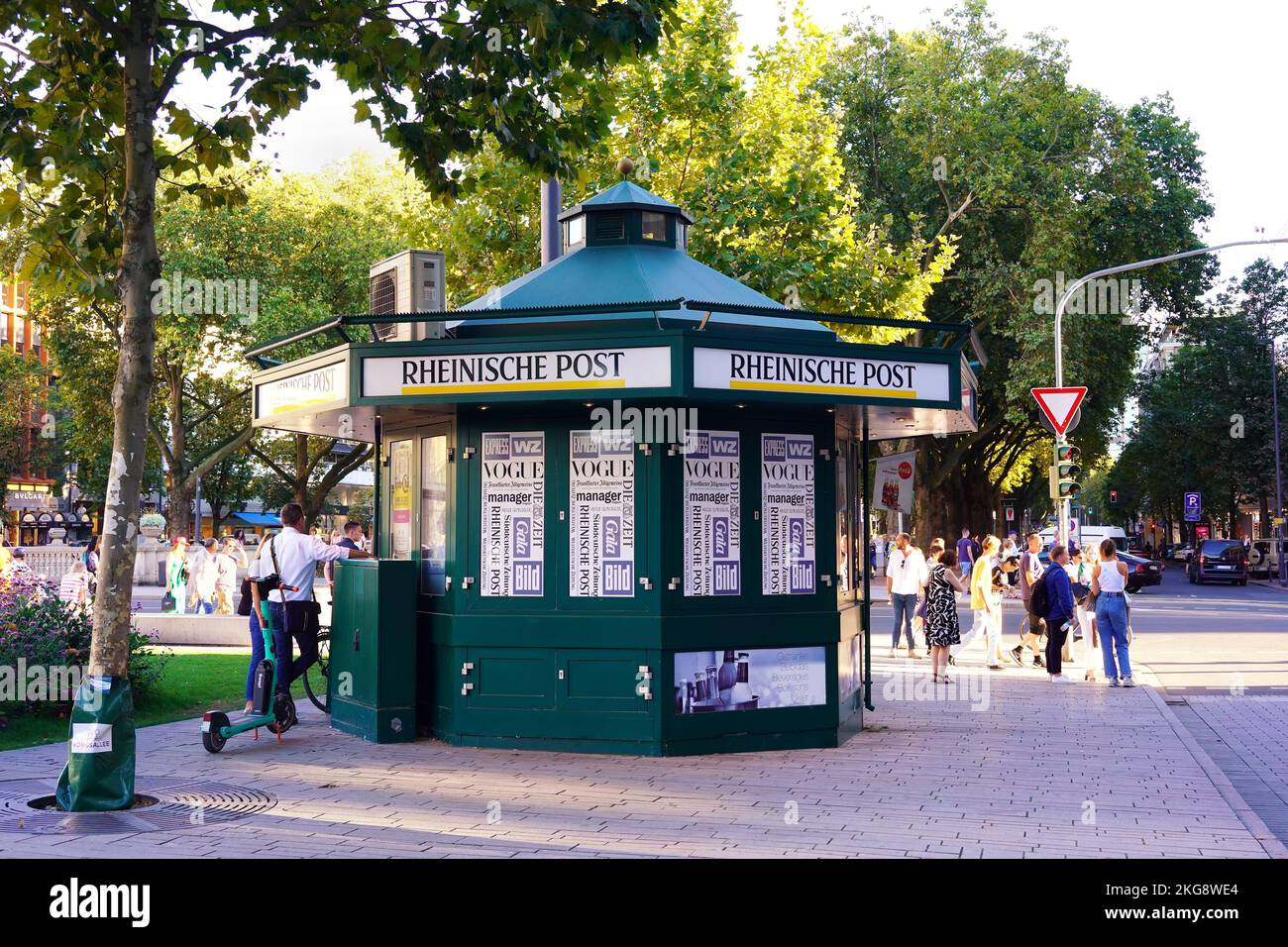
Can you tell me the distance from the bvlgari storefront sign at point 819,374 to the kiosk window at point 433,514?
9.18ft

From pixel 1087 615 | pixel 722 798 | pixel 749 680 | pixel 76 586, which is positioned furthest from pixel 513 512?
pixel 76 586

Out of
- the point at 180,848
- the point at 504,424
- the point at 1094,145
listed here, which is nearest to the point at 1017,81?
the point at 1094,145

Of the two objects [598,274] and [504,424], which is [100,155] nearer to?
[504,424]

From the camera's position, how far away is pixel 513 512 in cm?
1098

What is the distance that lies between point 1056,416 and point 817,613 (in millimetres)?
8595

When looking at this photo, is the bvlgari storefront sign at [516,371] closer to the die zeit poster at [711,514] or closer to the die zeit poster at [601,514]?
the die zeit poster at [601,514]

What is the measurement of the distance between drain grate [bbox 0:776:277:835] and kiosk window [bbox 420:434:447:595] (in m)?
2.87

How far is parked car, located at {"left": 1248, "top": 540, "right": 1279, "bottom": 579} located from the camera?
54344 mm

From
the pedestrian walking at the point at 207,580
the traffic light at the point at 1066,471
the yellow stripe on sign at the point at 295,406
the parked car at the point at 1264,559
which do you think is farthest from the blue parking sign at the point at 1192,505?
the yellow stripe on sign at the point at 295,406

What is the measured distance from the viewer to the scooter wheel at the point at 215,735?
1047 cm

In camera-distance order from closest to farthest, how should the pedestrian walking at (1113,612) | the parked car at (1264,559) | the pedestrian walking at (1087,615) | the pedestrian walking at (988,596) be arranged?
the pedestrian walking at (1113,612) < the pedestrian walking at (1087,615) < the pedestrian walking at (988,596) < the parked car at (1264,559)

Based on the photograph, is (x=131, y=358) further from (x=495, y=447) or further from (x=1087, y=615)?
(x=1087, y=615)

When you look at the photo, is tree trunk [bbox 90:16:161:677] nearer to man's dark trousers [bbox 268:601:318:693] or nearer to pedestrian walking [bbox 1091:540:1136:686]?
man's dark trousers [bbox 268:601:318:693]
